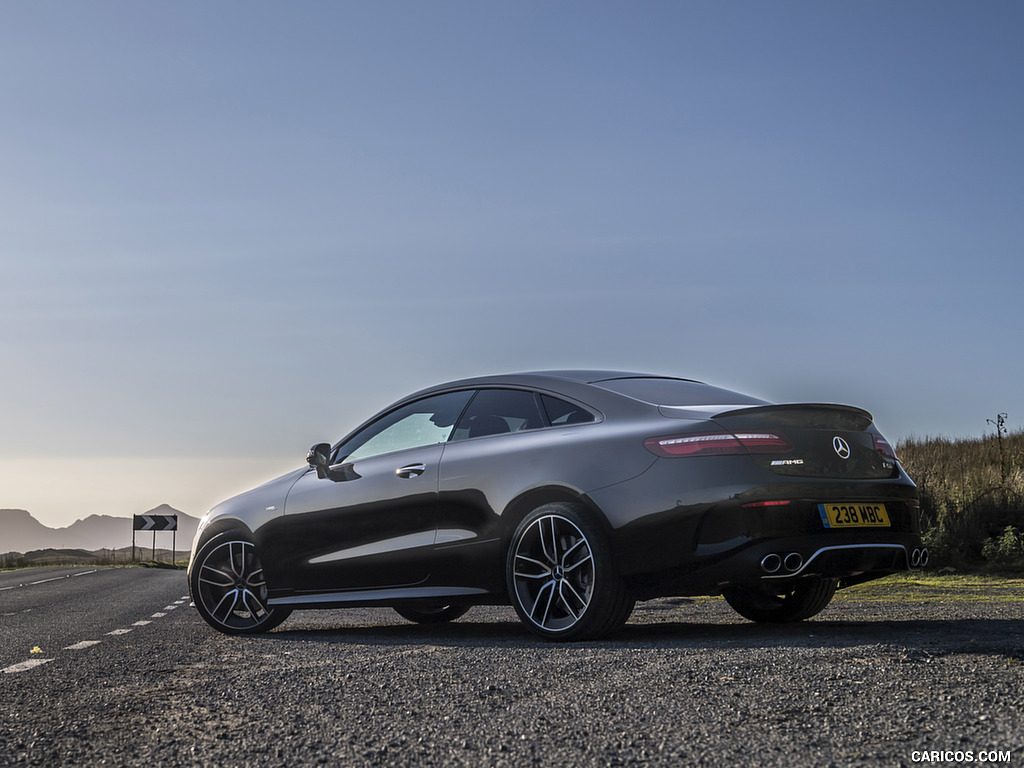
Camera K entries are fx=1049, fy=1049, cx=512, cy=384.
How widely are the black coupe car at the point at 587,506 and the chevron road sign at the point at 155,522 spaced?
3785 cm

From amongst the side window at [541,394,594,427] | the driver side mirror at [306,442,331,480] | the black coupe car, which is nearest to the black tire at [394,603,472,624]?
the black coupe car

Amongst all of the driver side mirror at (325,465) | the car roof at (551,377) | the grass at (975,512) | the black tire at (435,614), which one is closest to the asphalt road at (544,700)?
the driver side mirror at (325,465)

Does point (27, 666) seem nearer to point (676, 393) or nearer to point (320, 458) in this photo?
point (320, 458)

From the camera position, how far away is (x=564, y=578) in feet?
18.0

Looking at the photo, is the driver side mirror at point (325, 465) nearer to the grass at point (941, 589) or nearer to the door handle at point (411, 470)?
the door handle at point (411, 470)

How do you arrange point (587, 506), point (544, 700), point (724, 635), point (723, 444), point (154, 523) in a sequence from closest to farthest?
point (544, 700) < point (723, 444) < point (587, 506) < point (724, 635) < point (154, 523)

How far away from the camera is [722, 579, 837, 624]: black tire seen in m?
6.32

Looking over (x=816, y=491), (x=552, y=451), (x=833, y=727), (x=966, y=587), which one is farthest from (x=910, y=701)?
(x=966, y=587)

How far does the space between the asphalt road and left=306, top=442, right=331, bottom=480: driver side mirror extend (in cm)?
131

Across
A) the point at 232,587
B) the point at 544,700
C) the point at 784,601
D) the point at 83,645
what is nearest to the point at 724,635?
the point at 784,601

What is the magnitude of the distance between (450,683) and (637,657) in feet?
2.98

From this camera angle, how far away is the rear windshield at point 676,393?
5.72 meters

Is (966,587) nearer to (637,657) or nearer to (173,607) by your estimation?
(637,657)

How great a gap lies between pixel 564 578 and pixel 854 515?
151 centimetres
